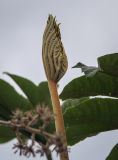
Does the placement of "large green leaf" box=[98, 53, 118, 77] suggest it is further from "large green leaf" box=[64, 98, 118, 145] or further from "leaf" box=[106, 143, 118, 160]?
"leaf" box=[106, 143, 118, 160]

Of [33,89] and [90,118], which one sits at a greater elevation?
[33,89]

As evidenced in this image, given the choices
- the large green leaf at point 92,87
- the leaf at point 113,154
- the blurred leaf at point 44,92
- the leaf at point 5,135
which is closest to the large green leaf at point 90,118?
the leaf at point 113,154

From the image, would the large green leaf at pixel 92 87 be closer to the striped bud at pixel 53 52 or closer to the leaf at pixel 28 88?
the leaf at pixel 28 88

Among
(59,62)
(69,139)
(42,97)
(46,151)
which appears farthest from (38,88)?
(46,151)

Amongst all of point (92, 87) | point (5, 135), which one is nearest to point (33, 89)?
point (5, 135)

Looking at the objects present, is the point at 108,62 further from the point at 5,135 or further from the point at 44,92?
the point at 5,135

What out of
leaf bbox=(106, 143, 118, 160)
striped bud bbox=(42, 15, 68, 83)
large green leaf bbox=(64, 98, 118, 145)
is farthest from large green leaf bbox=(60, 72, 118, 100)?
striped bud bbox=(42, 15, 68, 83)

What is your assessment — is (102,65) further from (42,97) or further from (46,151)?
(46,151)
